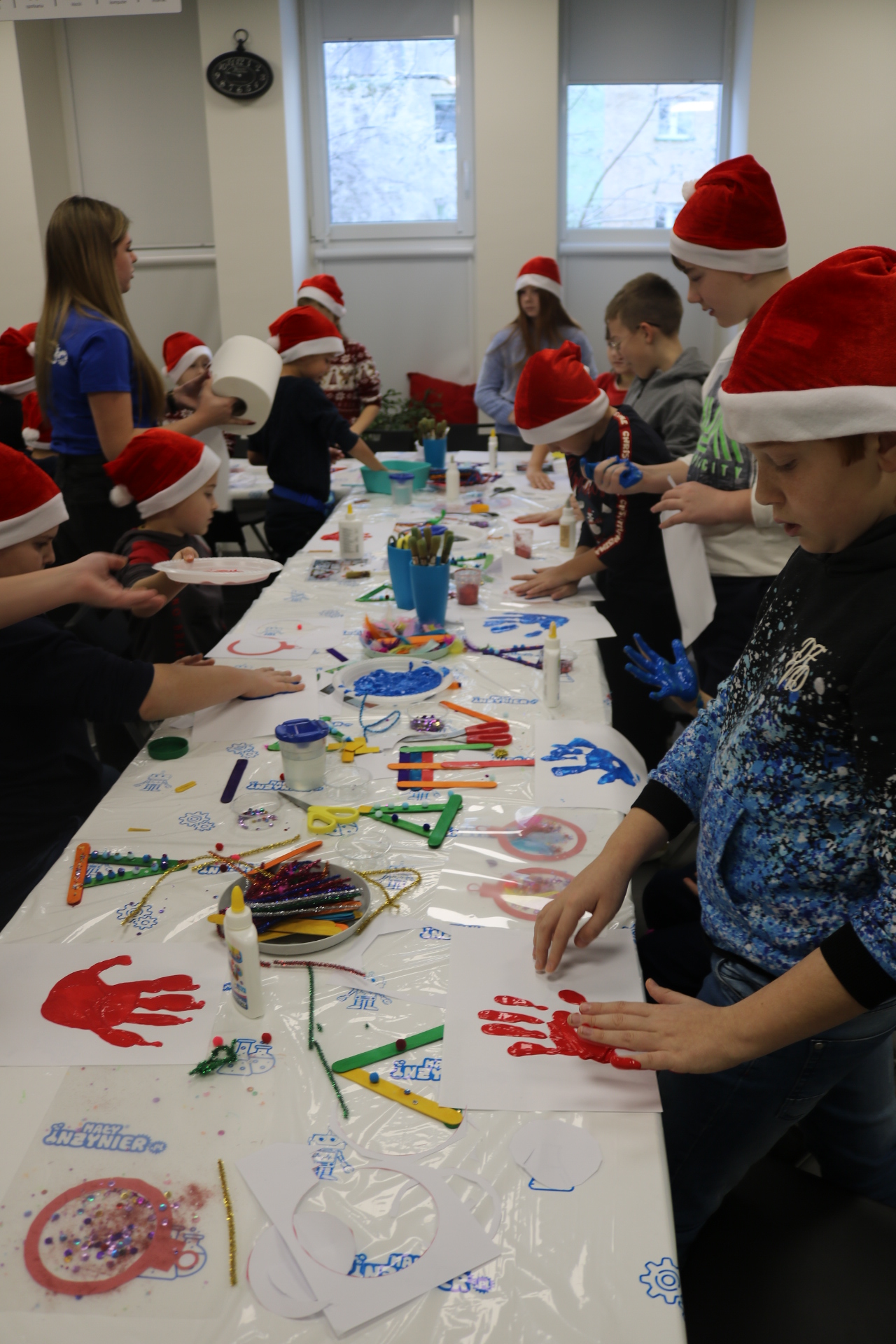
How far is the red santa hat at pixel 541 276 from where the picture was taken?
197 inches

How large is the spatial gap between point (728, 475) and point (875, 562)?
53.8 inches

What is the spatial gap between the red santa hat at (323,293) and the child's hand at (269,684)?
3.31m

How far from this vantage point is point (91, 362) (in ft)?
9.36

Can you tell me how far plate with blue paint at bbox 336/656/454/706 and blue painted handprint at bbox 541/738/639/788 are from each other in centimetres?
34

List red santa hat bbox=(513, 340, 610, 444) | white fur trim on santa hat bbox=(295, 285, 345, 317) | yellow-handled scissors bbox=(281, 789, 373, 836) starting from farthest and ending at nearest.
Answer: white fur trim on santa hat bbox=(295, 285, 345, 317), red santa hat bbox=(513, 340, 610, 444), yellow-handled scissors bbox=(281, 789, 373, 836)

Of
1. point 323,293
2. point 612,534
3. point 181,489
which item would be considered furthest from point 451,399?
point 181,489

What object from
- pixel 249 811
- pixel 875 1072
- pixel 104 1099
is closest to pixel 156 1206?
pixel 104 1099

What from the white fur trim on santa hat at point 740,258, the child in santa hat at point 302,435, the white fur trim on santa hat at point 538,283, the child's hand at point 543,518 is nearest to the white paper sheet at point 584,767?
the white fur trim on santa hat at point 740,258

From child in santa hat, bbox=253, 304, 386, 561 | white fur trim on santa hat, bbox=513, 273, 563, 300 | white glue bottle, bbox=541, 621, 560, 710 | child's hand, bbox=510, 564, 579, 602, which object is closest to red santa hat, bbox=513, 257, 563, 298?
white fur trim on santa hat, bbox=513, 273, 563, 300

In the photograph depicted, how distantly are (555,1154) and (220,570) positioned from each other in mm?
1386

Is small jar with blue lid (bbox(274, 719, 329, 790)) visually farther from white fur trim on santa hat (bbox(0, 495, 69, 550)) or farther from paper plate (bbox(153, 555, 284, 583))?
white fur trim on santa hat (bbox(0, 495, 69, 550))

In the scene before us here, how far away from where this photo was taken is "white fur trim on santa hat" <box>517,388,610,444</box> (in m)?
2.58

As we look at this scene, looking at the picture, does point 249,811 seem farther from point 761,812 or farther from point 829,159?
point 829,159

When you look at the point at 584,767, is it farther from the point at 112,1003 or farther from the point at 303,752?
the point at 112,1003
